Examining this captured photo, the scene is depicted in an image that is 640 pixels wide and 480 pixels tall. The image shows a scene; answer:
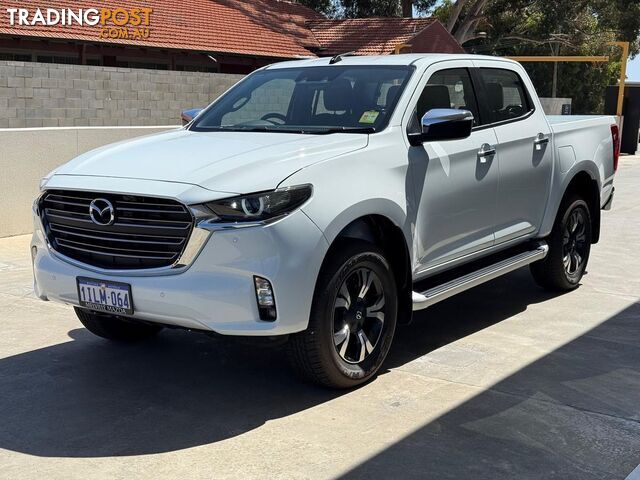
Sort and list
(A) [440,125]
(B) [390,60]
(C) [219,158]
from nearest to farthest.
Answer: (C) [219,158] → (A) [440,125] → (B) [390,60]

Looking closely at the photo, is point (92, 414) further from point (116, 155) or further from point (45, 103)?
point (45, 103)

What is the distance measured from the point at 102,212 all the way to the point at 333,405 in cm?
165

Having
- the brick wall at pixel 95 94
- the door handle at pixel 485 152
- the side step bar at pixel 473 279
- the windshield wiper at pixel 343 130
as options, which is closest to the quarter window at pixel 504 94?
the door handle at pixel 485 152

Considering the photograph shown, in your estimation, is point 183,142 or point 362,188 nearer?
point 362,188

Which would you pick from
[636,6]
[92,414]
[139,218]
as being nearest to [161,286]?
[139,218]

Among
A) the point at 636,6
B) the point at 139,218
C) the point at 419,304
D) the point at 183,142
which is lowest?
the point at 419,304

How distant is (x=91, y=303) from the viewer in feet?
15.0

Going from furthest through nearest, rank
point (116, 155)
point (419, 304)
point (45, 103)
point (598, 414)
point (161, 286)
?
point (45, 103)
point (419, 304)
point (116, 155)
point (598, 414)
point (161, 286)

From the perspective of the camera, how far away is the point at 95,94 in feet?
54.9

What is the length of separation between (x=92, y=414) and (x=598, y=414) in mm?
2745

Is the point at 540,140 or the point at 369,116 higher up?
the point at 369,116

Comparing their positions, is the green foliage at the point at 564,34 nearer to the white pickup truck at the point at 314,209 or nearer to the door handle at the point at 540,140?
the door handle at the point at 540,140

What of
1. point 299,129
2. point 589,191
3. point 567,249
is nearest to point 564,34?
point 589,191

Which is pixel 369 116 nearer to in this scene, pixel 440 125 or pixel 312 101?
pixel 440 125
